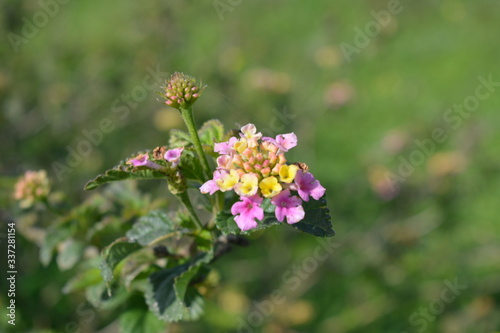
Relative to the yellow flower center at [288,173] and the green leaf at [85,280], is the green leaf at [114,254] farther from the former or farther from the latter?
the yellow flower center at [288,173]

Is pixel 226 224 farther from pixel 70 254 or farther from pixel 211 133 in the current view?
pixel 70 254

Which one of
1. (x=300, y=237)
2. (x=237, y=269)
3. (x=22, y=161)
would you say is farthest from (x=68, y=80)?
(x=300, y=237)

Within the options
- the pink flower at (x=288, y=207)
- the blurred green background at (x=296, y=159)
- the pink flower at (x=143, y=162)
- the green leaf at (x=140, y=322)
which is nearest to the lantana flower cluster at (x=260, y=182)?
the pink flower at (x=288, y=207)

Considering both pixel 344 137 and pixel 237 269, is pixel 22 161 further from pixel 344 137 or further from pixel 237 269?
pixel 344 137

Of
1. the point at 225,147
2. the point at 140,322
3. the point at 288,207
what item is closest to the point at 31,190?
the point at 140,322

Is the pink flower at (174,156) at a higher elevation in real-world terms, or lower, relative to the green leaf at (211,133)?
lower

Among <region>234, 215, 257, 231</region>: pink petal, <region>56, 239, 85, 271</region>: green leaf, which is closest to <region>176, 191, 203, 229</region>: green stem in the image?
<region>234, 215, 257, 231</region>: pink petal
